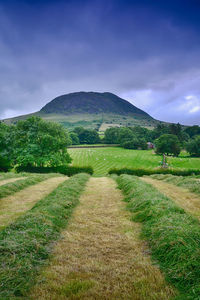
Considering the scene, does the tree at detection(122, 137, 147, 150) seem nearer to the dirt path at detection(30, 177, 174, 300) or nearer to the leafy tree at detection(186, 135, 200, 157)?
the leafy tree at detection(186, 135, 200, 157)

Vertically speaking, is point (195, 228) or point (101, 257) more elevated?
point (195, 228)

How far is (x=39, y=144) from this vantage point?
27.5 m

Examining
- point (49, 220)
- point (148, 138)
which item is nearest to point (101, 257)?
point (49, 220)

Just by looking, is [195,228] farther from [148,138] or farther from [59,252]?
[148,138]

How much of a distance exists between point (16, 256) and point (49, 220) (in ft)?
5.83

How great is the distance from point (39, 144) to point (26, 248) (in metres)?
25.8

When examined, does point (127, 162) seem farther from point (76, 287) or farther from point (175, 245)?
point (76, 287)

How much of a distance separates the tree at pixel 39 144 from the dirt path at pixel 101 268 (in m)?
22.4

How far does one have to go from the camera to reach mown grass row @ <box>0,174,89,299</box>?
2.68 m

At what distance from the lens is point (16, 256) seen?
128 inches

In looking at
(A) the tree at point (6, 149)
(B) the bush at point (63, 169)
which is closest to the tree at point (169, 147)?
(B) the bush at point (63, 169)

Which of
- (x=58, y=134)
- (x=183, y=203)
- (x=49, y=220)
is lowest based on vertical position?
(x=183, y=203)

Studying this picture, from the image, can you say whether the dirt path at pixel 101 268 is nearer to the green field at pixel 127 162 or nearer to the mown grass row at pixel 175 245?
the mown grass row at pixel 175 245

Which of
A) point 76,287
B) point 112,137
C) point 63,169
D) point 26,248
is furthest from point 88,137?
point 76,287
